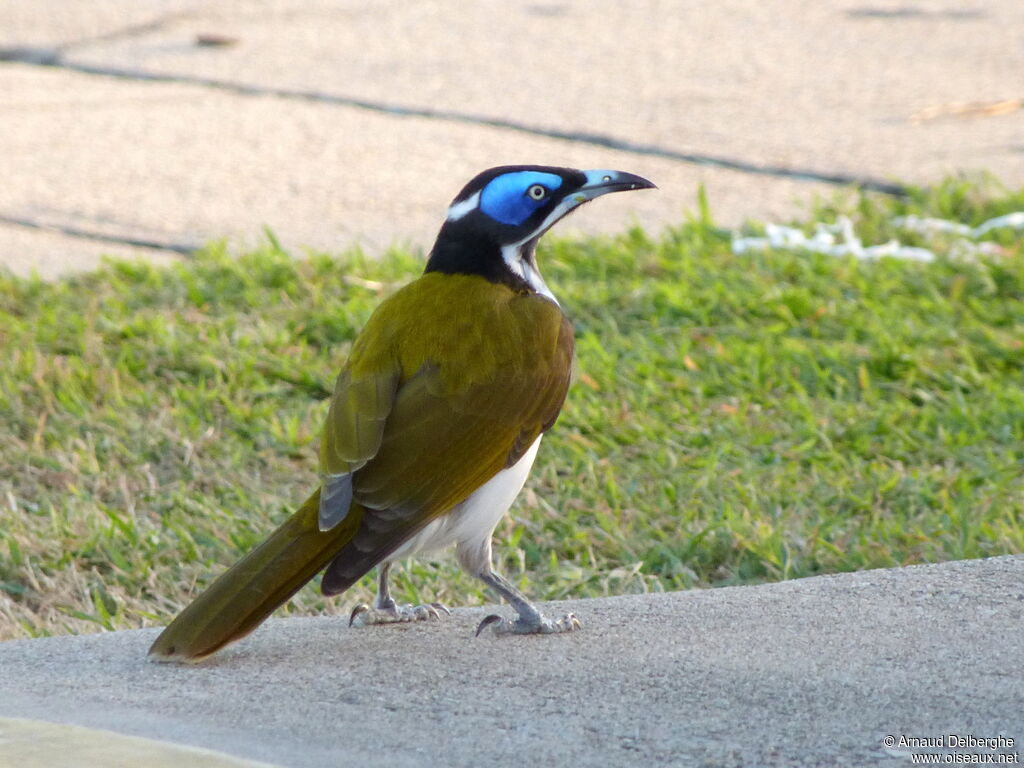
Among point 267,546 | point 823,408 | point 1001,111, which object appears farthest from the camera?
point 1001,111

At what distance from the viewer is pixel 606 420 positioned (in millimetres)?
5055

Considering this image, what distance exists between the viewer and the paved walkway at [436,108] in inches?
286

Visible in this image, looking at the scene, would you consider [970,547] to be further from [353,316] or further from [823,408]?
[353,316]

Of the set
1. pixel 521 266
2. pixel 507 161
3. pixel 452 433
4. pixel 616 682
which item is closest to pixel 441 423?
pixel 452 433

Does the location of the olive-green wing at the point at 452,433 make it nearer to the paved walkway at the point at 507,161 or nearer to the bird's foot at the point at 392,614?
the paved walkway at the point at 507,161

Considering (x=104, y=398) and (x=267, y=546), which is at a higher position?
(x=267, y=546)

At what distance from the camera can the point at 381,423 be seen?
135 inches

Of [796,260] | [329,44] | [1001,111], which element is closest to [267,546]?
[796,260]

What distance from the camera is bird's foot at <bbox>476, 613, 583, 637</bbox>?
3459 millimetres

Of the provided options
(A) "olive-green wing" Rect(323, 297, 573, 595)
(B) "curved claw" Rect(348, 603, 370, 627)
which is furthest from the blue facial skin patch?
(B) "curved claw" Rect(348, 603, 370, 627)

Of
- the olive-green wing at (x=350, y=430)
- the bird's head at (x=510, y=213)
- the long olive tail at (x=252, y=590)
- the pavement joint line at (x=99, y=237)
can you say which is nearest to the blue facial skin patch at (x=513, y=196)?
the bird's head at (x=510, y=213)

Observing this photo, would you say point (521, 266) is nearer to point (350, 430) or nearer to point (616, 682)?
point (350, 430)

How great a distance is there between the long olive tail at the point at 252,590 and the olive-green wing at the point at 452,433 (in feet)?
0.15

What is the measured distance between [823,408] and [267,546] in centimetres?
232
